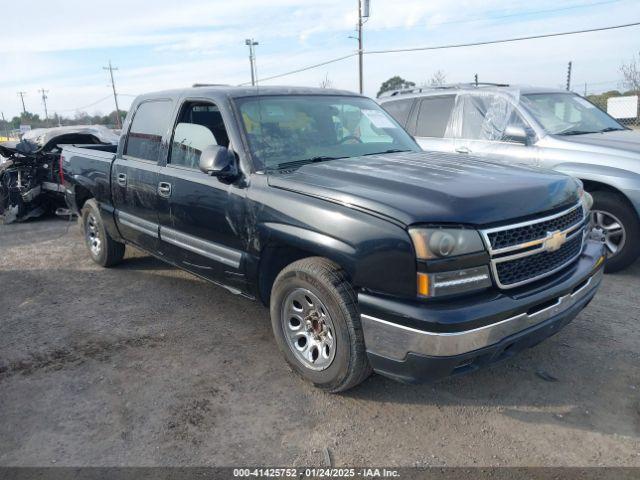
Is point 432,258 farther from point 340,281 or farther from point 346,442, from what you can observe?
point 346,442

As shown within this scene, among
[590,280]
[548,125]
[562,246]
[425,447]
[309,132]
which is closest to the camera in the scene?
[425,447]

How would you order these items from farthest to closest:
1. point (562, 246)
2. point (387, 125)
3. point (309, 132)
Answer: point (387, 125) < point (309, 132) < point (562, 246)

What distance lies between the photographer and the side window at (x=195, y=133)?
3.86 m

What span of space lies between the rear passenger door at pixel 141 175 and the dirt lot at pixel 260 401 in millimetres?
785

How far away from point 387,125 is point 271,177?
1.54 m

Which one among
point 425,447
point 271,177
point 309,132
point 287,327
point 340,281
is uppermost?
point 309,132

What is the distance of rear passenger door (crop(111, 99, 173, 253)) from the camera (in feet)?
14.6

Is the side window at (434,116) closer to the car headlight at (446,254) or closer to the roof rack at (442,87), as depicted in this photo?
the roof rack at (442,87)

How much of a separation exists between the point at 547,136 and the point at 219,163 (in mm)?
3833

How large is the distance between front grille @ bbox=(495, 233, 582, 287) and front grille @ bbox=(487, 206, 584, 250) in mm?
95

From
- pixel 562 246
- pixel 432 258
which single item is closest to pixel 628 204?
pixel 562 246

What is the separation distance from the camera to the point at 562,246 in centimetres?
304

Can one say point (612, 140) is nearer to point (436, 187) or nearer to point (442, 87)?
point (442, 87)

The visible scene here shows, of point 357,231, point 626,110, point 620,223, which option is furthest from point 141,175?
point 626,110
